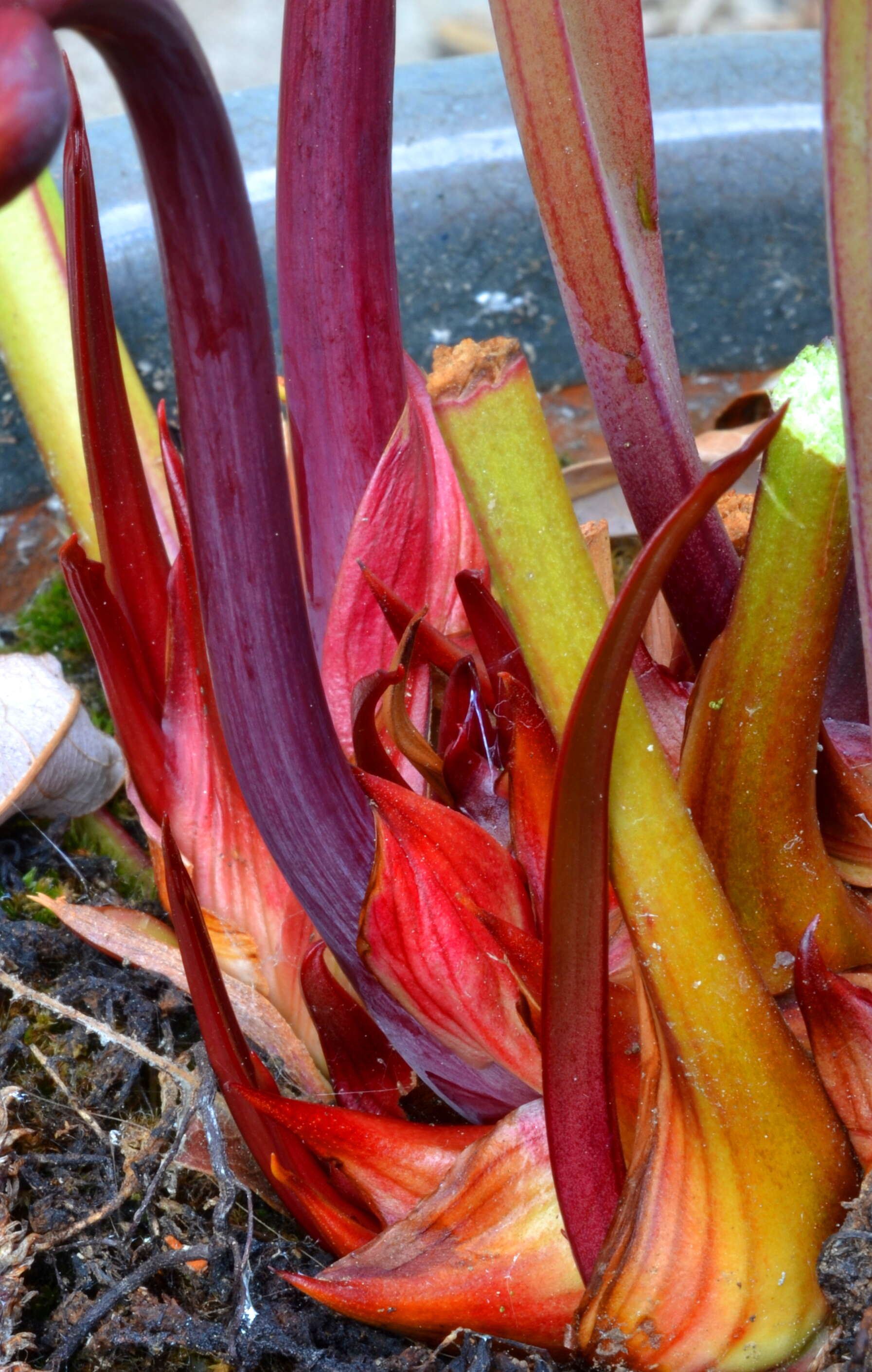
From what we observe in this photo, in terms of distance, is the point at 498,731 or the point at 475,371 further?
the point at 498,731

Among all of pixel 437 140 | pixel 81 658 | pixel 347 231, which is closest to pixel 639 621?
pixel 347 231

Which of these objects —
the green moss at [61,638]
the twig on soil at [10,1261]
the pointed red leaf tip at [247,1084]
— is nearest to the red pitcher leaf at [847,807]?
the pointed red leaf tip at [247,1084]

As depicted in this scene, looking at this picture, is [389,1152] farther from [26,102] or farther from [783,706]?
[26,102]

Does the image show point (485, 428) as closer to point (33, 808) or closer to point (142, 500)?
point (142, 500)

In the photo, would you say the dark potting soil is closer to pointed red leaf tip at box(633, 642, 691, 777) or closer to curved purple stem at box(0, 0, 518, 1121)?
curved purple stem at box(0, 0, 518, 1121)

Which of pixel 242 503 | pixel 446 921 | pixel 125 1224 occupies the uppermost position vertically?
pixel 242 503

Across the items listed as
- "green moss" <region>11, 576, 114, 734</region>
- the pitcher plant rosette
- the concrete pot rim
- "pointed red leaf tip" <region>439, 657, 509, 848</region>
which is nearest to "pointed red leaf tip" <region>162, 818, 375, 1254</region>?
the pitcher plant rosette

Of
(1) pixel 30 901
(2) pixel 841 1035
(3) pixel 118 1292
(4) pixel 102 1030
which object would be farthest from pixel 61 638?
(2) pixel 841 1035
